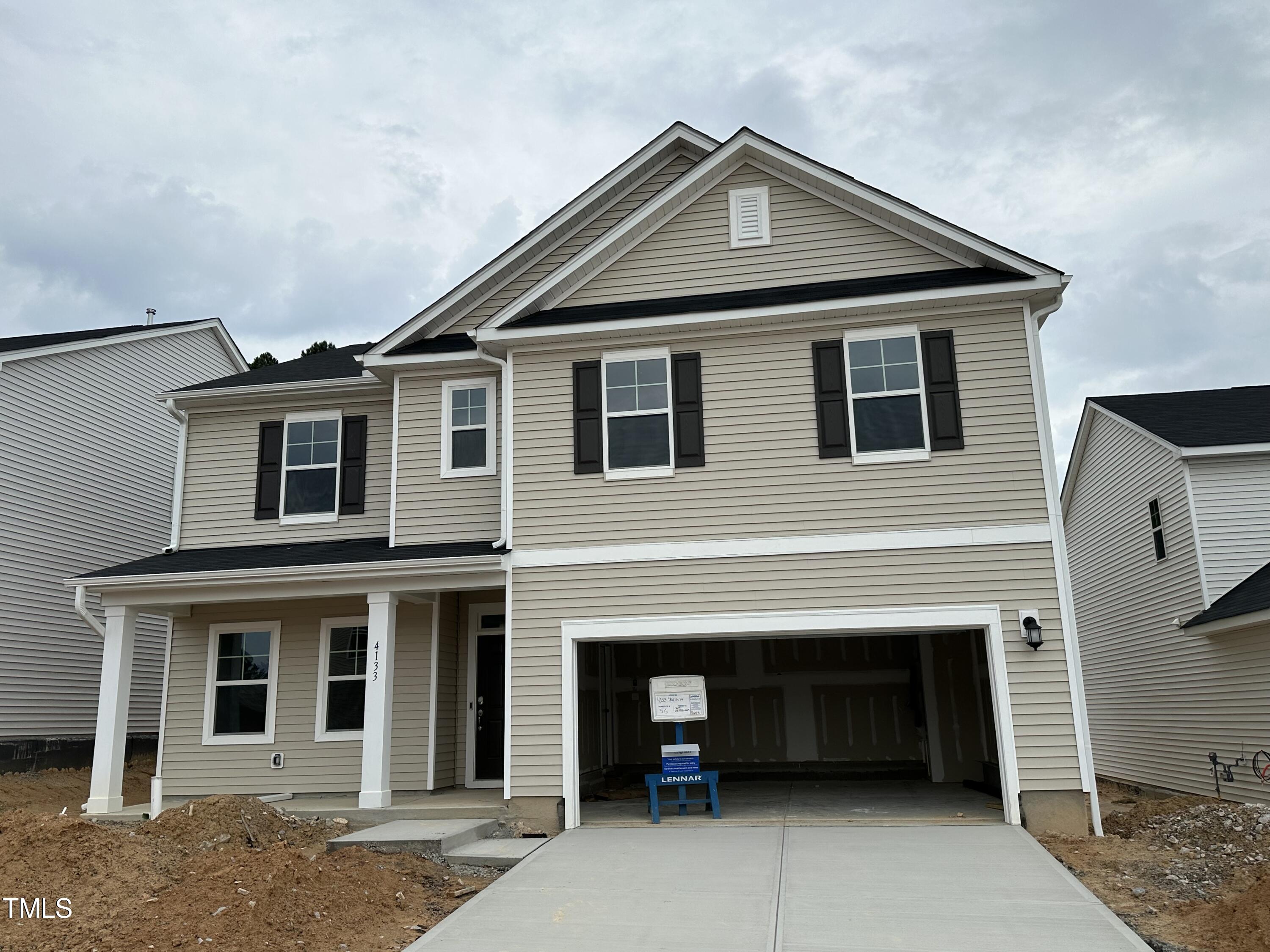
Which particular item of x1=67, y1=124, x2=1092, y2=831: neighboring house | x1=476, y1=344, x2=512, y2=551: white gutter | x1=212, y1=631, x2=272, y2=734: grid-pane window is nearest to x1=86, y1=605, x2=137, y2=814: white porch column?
x1=67, y1=124, x2=1092, y2=831: neighboring house

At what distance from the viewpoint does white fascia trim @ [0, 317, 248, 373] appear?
53.4 ft

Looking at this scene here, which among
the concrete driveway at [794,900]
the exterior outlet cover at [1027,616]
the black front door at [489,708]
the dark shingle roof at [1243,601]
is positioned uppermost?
the dark shingle roof at [1243,601]

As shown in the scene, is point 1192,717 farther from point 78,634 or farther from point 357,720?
point 78,634

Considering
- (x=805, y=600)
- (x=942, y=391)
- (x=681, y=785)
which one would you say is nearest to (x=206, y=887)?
(x=681, y=785)

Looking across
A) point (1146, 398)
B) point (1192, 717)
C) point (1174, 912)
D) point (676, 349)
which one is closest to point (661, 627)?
point (676, 349)

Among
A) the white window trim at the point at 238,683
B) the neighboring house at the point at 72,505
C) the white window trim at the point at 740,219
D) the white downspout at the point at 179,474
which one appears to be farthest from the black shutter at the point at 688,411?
the neighboring house at the point at 72,505

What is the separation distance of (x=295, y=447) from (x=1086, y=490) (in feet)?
51.1

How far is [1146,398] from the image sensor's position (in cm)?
1811

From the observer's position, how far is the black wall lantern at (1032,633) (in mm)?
9617

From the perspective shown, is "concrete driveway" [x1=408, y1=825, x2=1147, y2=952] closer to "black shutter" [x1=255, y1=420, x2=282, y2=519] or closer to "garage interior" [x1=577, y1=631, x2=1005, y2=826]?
"garage interior" [x1=577, y1=631, x2=1005, y2=826]

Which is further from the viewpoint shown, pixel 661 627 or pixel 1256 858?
pixel 661 627

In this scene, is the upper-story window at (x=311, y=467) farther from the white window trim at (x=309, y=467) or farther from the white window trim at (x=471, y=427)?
the white window trim at (x=471, y=427)

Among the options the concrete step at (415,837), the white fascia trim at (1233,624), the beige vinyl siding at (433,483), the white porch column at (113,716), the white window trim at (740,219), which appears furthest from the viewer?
the beige vinyl siding at (433,483)

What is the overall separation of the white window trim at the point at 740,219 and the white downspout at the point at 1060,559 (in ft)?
10.2
